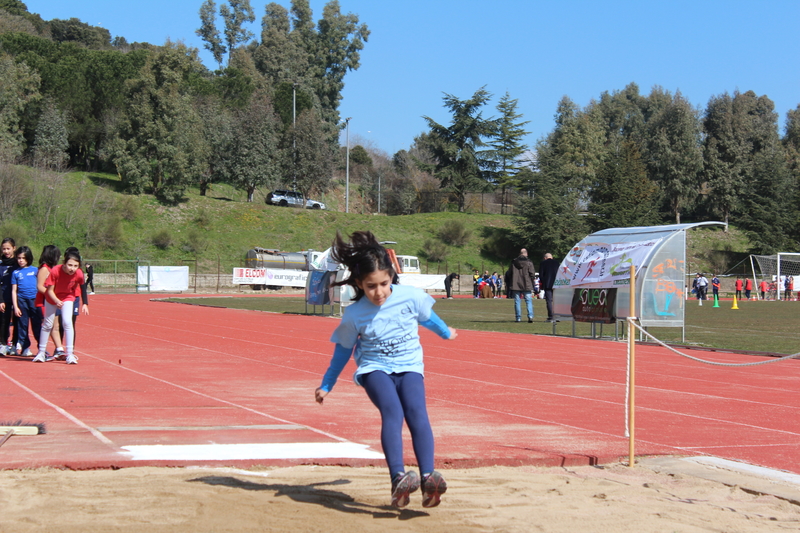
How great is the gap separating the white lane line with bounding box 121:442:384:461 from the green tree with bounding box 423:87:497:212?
76.4m

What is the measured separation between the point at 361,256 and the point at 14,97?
Result: 71.0 metres

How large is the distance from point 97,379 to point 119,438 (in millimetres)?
4215

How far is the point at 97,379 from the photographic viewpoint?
10523mm

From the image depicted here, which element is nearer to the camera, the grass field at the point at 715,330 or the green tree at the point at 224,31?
the grass field at the point at 715,330

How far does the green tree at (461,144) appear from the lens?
3216 inches

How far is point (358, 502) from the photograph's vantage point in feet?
16.1

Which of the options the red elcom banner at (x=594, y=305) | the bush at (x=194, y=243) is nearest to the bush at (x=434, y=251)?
the bush at (x=194, y=243)

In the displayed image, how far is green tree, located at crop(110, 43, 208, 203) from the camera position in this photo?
6338 cm

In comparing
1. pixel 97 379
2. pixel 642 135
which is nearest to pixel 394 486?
pixel 97 379

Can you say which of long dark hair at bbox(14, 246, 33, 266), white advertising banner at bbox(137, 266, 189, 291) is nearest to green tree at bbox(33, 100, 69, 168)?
white advertising banner at bbox(137, 266, 189, 291)

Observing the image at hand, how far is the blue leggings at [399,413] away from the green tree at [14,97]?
65066mm

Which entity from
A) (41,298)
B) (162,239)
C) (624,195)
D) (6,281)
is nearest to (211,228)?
(162,239)

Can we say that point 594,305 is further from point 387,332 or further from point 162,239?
point 162,239

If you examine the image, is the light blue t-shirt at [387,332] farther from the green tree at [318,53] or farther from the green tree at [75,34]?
the green tree at [75,34]
